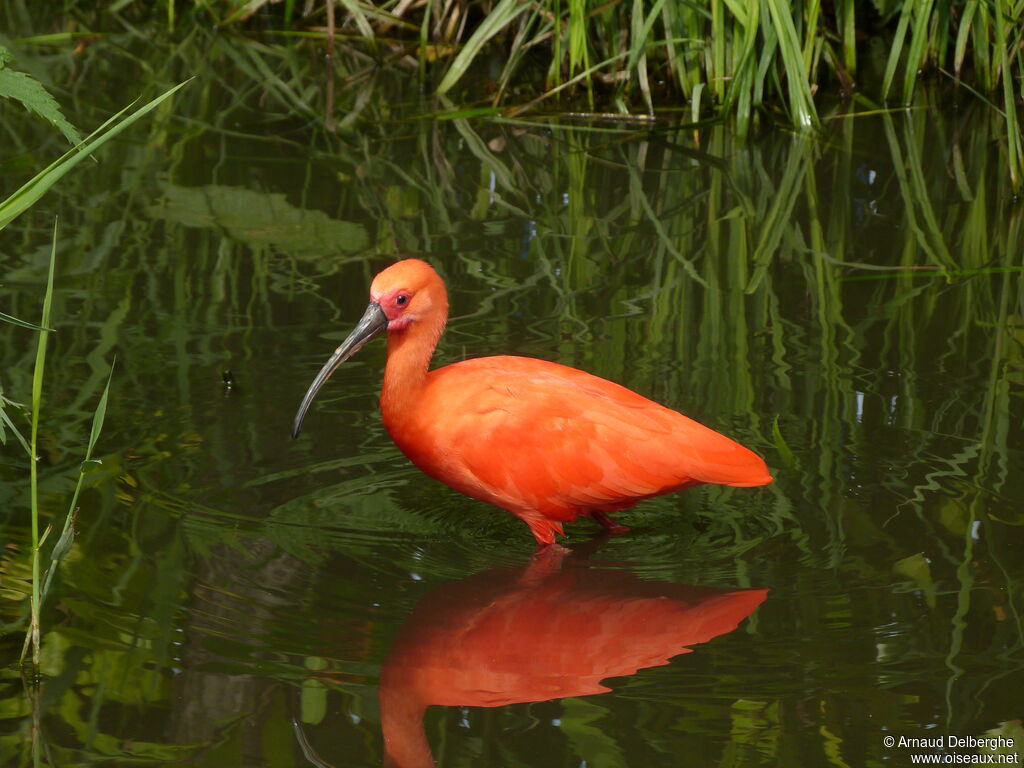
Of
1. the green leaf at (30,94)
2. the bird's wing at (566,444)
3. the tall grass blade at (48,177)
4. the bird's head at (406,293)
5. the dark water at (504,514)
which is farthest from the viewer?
the bird's head at (406,293)

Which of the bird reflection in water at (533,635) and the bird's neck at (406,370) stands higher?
the bird's neck at (406,370)

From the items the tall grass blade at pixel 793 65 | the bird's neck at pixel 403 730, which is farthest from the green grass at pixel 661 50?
the bird's neck at pixel 403 730

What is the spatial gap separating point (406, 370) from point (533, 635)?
0.92 metres

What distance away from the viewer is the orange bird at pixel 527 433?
4.16 m

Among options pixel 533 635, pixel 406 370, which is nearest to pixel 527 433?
pixel 406 370

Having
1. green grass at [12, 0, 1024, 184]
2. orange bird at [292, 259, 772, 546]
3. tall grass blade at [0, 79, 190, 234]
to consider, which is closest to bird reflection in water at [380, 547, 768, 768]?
orange bird at [292, 259, 772, 546]

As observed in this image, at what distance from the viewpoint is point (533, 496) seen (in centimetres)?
417

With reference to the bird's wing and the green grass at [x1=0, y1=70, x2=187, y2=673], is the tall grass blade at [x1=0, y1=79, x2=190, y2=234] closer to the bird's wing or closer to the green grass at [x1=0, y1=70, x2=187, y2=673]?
the green grass at [x1=0, y1=70, x2=187, y2=673]

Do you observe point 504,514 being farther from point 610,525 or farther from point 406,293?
point 406,293

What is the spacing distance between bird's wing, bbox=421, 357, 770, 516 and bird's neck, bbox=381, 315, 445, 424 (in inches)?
2.6

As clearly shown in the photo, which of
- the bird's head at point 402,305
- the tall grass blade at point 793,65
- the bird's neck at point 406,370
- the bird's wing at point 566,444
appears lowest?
the bird's wing at point 566,444

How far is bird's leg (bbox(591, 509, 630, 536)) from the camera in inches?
172

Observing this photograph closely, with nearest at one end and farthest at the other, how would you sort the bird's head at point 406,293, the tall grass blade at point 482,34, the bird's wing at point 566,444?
the bird's wing at point 566,444, the bird's head at point 406,293, the tall grass blade at point 482,34

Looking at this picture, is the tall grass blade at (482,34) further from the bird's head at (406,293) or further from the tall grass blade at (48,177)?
the tall grass blade at (48,177)
